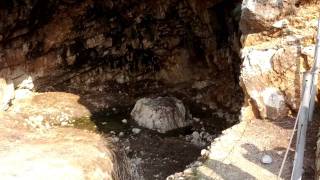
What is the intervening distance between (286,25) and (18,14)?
14.1 metres

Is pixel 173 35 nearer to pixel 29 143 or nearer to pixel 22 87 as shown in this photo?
pixel 22 87

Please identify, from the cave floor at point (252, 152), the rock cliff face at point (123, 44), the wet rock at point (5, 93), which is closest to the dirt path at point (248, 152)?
the cave floor at point (252, 152)

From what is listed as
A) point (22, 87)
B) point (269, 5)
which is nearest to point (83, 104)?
point (22, 87)

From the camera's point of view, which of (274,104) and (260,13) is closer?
(274,104)

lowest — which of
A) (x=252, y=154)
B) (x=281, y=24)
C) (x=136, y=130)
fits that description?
(x=136, y=130)

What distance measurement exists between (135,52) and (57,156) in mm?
12383

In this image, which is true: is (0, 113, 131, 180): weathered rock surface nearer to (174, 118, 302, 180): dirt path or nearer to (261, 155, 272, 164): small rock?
(174, 118, 302, 180): dirt path

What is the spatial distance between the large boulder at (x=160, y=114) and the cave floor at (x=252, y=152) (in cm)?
797

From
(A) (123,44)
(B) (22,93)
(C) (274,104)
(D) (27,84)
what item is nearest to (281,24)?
(C) (274,104)

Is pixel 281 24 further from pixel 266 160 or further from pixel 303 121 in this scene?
pixel 266 160

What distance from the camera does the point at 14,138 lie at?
14.8 meters

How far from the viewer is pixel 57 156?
1302 cm

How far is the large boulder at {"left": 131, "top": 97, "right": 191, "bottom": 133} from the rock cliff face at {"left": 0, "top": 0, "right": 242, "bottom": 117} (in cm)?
300

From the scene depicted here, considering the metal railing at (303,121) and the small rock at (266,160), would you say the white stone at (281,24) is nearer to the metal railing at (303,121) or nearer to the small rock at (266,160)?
the metal railing at (303,121)
